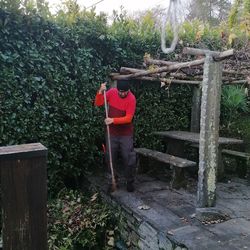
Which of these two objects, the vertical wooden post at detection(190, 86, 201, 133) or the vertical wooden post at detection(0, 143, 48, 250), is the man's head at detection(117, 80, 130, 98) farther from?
the vertical wooden post at detection(0, 143, 48, 250)

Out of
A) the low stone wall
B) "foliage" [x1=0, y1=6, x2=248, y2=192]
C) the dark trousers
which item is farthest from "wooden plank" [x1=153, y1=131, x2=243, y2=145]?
the low stone wall

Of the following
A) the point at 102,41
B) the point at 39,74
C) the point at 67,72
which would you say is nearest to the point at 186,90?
the point at 102,41

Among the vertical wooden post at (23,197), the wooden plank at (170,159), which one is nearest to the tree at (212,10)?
the wooden plank at (170,159)

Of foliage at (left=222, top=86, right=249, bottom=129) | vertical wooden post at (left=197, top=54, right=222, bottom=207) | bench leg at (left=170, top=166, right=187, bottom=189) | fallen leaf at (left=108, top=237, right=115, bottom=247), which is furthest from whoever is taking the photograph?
foliage at (left=222, top=86, right=249, bottom=129)

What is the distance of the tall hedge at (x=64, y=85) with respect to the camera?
5.05m

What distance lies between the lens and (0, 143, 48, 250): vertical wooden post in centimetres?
188

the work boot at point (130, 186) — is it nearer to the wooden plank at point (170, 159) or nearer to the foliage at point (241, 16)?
the wooden plank at point (170, 159)

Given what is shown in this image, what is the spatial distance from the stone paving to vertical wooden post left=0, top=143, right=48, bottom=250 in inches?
77.8

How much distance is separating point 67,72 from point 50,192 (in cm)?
209

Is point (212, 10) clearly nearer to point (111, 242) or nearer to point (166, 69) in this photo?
point (166, 69)

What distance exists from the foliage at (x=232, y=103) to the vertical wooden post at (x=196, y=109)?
1.06 metres

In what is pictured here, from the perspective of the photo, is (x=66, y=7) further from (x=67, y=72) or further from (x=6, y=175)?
(x=6, y=175)

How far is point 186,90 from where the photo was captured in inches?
289

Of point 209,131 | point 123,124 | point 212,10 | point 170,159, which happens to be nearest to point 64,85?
point 123,124
